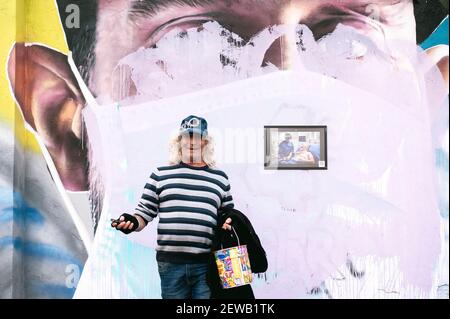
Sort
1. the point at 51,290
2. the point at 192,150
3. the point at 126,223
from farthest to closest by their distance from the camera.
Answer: the point at 51,290
the point at 192,150
the point at 126,223

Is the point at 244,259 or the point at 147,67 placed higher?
the point at 147,67

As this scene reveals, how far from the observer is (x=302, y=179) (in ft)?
16.5

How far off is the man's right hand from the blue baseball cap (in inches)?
32.5

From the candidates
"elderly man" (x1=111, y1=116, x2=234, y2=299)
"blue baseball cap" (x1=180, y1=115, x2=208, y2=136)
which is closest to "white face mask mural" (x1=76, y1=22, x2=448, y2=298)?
"blue baseball cap" (x1=180, y1=115, x2=208, y2=136)

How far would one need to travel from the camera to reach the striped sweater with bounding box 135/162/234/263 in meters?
4.50

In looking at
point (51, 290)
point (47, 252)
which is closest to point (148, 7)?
point (47, 252)

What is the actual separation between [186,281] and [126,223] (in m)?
0.63

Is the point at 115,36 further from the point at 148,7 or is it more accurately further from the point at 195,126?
the point at 195,126

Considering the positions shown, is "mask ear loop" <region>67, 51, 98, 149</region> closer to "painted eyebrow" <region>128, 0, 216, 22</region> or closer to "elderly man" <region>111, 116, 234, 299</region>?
"painted eyebrow" <region>128, 0, 216, 22</region>

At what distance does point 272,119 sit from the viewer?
5.06 metres
